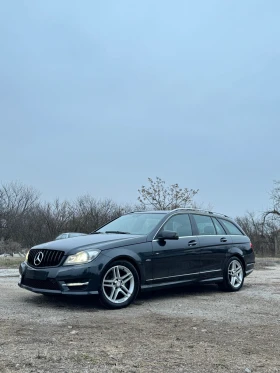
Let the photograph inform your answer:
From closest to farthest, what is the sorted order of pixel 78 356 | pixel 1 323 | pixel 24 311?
1. pixel 78 356
2. pixel 1 323
3. pixel 24 311

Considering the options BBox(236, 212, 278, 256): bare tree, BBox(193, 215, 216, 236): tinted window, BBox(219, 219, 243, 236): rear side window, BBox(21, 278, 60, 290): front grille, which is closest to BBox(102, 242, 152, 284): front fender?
BBox(21, 278, 60, 290): front grille

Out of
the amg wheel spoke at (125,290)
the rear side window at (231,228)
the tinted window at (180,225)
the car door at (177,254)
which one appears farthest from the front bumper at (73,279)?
the rear side window at (231,228)

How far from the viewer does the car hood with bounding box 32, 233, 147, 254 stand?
23.1ft

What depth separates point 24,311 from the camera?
653cm

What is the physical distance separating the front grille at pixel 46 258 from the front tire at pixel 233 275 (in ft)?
12.3

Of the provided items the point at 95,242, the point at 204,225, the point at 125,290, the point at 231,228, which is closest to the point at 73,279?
the point at 95,242

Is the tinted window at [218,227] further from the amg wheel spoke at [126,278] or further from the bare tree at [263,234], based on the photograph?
the bare tree at [263,234]

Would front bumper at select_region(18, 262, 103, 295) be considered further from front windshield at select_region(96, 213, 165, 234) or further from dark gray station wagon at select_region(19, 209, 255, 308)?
front windshield at select_region(96, 213, 165, 234)

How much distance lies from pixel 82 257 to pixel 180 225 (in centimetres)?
238

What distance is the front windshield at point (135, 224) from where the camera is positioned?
8.12 meters

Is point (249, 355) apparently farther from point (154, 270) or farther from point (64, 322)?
point (154, 270)

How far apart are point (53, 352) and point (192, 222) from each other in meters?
4.96

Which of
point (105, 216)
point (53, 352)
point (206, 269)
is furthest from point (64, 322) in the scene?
point (105, 216)

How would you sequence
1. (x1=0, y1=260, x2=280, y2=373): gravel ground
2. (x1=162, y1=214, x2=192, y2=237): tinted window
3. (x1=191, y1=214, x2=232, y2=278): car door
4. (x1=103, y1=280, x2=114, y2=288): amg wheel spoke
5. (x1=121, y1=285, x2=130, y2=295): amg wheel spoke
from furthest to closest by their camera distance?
(x1=191, y1=214, x2=232, y2=278): car door, (x1=162, y1=214, x2=192, y2=237): tinted window, (x1=121, y1=285, x2=130, y2=295): amg wheel spoke, (x1=103, y1=280, x2=114, y2=288): amg wheel spoke, (x1=0, y1=260, x2=280, y2=373): gravel ground
